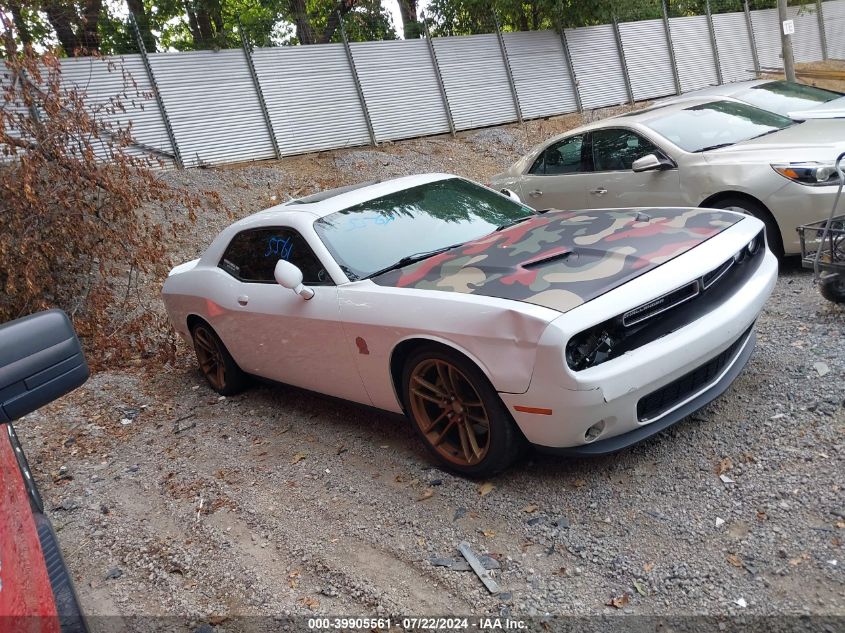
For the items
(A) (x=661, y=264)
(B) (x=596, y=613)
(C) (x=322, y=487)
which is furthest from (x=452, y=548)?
(A) (x=661, y=264)

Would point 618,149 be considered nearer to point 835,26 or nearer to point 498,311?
point 498,311

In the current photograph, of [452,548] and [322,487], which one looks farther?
[322,487]

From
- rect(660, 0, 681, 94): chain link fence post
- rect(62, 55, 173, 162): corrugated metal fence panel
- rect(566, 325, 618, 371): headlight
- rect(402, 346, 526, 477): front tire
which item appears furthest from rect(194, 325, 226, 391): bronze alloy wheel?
rect(660, 0, 681, 94): chain link fence post

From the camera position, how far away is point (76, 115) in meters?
7.63

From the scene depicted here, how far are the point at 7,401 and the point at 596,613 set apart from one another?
216 centimetres

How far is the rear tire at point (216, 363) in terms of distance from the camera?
5633 mm

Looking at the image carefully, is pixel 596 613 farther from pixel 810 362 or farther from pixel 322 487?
pixel 810 362

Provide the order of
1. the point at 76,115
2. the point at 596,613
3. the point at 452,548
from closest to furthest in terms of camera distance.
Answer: the point at 596,613, the point at 452,548, the point at 76,115

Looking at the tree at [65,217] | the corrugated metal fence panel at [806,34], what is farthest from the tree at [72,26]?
the corrugated metal fence panel at [806,34]

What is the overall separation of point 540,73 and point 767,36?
11883 millimetres

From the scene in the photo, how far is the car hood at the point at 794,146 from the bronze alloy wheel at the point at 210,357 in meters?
4.74

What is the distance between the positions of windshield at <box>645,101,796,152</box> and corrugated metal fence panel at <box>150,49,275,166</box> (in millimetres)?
8648

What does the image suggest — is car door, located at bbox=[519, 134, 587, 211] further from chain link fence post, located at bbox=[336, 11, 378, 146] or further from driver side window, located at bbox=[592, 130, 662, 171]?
chain link fence post, located at bbox=[336, 11, 378, 146]

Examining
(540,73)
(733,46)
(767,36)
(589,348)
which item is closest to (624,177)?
(589,348)
